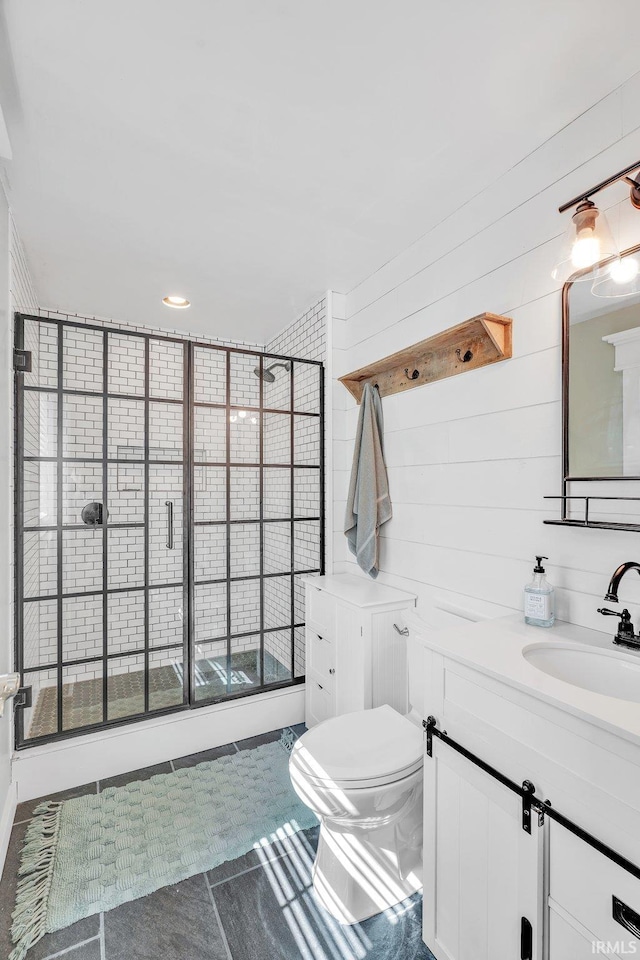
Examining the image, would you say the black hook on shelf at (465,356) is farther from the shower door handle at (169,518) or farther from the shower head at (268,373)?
the shower door handle at (169,518)

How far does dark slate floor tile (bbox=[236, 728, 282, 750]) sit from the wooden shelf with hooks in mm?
1886

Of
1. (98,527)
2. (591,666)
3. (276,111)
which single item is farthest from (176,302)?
(591,666)

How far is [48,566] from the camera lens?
2.13m

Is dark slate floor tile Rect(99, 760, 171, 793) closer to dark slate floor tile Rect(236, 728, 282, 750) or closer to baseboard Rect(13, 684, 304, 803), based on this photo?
baseboard Rect(13, 684, 304, 803)

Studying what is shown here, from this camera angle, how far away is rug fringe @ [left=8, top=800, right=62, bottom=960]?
53.5 inches

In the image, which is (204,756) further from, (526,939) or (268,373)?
(268,373)

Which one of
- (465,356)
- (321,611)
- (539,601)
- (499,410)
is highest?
(465,356)

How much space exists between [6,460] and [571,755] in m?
2.07

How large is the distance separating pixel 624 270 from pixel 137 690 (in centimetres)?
261

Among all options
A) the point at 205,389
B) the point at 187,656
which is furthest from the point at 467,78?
the point at 187,656

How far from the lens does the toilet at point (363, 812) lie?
4.53 ft

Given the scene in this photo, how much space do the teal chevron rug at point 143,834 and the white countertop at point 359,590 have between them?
0.86 metres

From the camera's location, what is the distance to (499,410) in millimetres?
1700

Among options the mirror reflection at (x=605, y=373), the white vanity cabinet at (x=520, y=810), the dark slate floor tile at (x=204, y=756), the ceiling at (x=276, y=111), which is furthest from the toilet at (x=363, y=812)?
the ceiling at (x=276, y=111)
